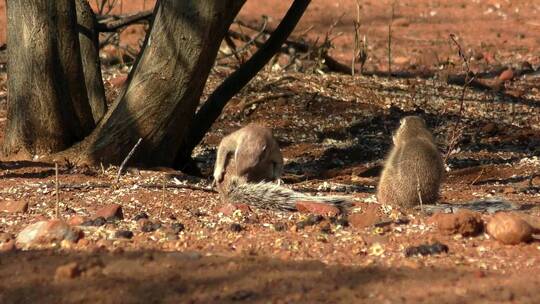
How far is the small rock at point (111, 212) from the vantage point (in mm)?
5320

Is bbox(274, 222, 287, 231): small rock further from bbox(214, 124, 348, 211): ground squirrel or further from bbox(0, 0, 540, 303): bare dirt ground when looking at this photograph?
bbox(214, 124, 348, 211): ground squirrel

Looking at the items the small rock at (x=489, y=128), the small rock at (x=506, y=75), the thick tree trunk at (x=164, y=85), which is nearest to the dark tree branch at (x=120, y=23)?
the thick tree trunk at (x=164, y=85)

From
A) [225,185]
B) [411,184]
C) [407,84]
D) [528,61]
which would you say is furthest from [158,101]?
[528,61]

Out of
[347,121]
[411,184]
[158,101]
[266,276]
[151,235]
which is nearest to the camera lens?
[266,276]

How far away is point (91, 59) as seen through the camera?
26.8 feet

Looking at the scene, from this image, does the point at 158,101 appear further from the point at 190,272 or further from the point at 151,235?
the point at 190,272

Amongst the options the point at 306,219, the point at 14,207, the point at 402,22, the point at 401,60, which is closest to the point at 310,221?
the point at 306,219

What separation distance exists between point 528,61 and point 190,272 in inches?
484

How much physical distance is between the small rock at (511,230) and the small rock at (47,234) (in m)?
1.92

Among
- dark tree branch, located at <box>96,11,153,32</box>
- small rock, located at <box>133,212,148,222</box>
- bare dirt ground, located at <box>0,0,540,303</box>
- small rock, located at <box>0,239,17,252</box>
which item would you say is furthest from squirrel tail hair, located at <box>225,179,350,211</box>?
dark tree branch, located at <box>96,11,153,32</box>

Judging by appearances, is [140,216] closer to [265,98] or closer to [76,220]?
[76,220]

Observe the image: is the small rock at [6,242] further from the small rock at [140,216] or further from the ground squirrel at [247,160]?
the ground squirrel at [247,160]

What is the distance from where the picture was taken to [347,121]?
10.0 meters

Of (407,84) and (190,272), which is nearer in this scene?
(190,272)
